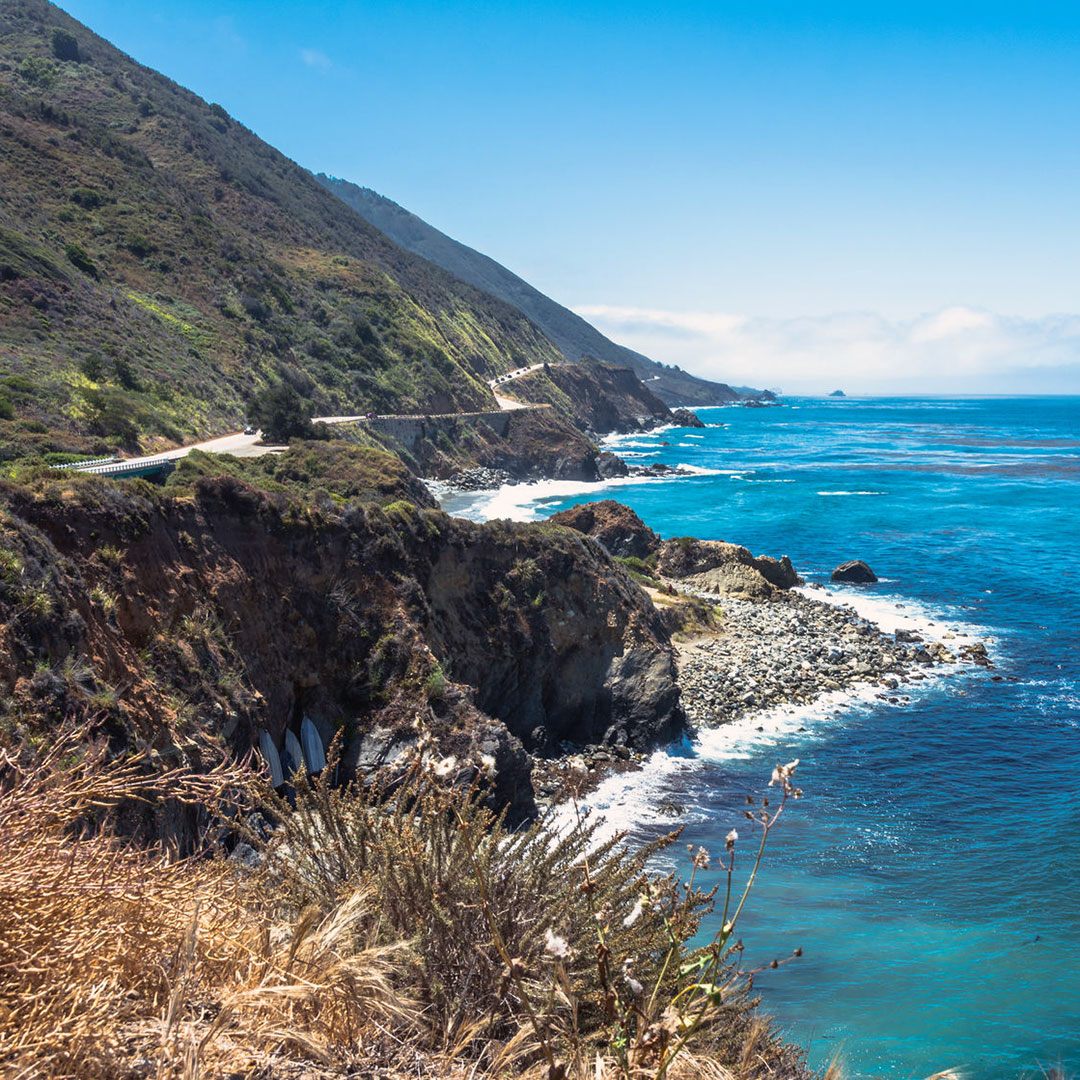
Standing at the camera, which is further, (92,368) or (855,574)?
(855,574)

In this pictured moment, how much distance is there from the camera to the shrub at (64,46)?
3460 inches

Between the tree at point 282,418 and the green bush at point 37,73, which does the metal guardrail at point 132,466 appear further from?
the green bush at point 37,73

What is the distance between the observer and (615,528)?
39.9 meters

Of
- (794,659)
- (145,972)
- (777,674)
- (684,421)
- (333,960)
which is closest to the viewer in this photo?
(145,972)

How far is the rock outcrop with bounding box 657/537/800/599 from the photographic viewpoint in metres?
36.6

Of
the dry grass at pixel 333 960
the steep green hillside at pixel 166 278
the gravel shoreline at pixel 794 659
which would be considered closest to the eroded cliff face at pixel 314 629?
the dry grass at pixel 333 960

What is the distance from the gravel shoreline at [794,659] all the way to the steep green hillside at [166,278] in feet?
70.1

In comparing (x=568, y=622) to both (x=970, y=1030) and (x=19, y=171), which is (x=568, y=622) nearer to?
(x=970, y=1030)

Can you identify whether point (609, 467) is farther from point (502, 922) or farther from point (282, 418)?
point (502, 922)

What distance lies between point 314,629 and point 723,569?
25.9m

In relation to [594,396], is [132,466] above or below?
below

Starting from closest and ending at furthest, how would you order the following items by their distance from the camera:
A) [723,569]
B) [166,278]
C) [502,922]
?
[502,922]
[723,569]
[166,278]

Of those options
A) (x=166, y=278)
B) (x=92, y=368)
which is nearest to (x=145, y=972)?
(x=92, y=368)

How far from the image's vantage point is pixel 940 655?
2788 cm
